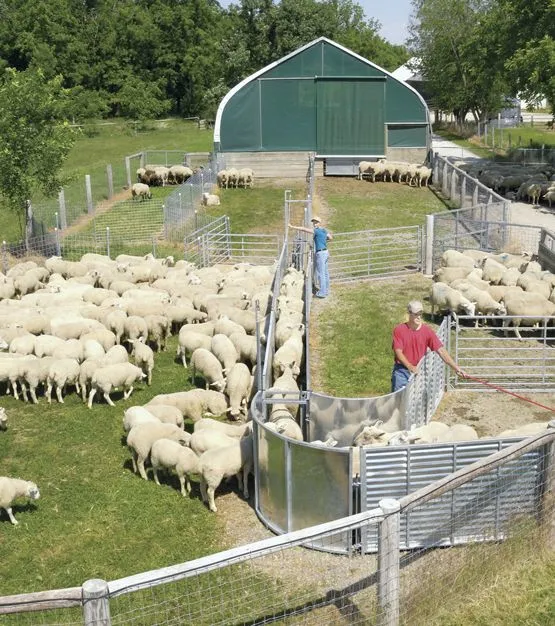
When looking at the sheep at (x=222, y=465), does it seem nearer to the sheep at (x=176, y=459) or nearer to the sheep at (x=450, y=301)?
the sheep at (x=176, y=459)

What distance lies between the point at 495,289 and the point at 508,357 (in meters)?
2.59

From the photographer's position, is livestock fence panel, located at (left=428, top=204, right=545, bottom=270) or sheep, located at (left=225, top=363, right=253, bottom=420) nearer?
sheep, located at (left=225, top=363, right=253, bottom=420)

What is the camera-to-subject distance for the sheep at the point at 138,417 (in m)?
11.2

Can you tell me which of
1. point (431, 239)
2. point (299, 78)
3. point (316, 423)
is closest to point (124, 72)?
point (299, 78)

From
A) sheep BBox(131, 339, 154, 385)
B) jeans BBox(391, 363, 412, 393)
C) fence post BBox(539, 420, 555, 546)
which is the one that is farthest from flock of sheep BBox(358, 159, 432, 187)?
fence post BBox(539, 420, 555, 546)

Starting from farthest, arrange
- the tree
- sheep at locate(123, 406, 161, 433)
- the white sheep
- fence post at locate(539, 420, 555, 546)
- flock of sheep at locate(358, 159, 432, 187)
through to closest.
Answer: flock of sheep at locate(358, 159, 432, 187)
the white sheep
the tree
sheep at locate(123, 406, 161, 433)
fence post at locate(539, 420, 555, 546)

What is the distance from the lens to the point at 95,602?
16.4 ft

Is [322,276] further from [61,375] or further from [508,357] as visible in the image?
[61,375]

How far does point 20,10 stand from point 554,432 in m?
77.9

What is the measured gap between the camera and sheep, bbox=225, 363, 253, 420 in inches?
494

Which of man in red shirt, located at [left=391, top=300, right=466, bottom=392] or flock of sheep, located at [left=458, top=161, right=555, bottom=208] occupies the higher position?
flock of sheep, located at [left=458, top=161, right=555, bottom=208]

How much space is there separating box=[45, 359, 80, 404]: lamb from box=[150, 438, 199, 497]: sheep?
3537 mm

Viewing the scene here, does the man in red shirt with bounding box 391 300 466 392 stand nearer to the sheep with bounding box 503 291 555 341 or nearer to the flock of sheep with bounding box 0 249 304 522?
the flock of sheep with bounding box 0 249 304 522

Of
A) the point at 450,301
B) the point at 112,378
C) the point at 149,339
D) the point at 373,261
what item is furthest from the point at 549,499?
the point at 373,261
